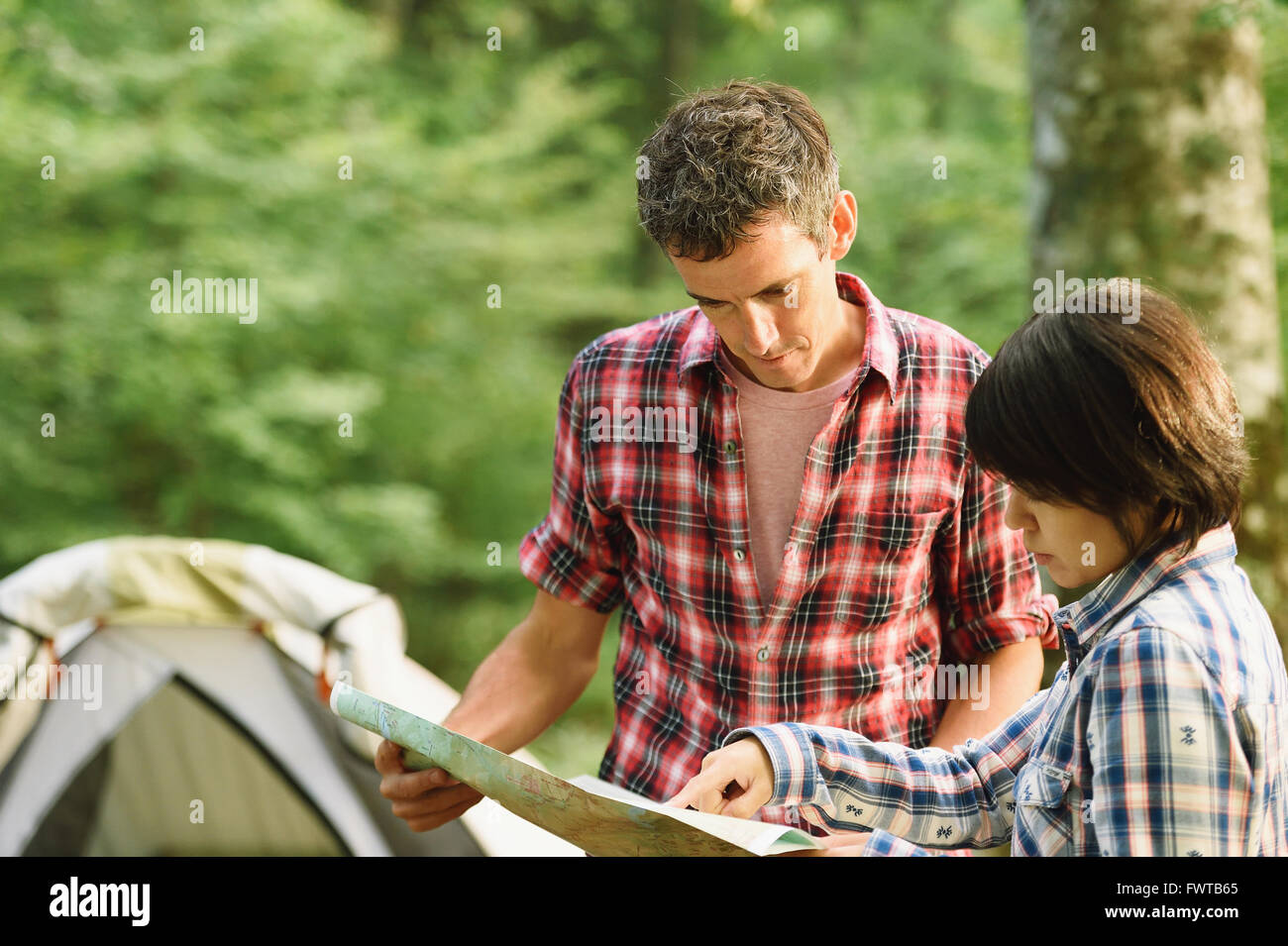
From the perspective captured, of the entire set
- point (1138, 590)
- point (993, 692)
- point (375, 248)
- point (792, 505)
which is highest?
point (375, 248)

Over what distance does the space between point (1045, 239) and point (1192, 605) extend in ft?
4.96

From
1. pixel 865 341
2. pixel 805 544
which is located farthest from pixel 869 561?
pixel 865 341

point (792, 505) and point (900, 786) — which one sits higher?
point (792, 505)

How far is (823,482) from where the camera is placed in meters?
1.58

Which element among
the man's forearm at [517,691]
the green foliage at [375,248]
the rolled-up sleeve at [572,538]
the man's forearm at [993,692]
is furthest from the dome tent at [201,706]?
the green foliage at [375,248]

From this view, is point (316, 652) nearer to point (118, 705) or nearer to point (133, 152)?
point (118, 705)

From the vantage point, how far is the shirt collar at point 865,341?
158 cm

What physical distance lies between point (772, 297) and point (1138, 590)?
2.12 feet

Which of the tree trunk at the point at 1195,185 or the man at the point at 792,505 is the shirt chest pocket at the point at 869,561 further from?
the tree trunk at the point at 1195,185

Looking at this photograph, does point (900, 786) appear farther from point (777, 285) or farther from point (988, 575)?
point (777, 285)

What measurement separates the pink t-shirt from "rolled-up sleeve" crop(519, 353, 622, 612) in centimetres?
24

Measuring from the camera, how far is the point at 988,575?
1638 millimetres

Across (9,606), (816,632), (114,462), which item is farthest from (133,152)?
(816,632)

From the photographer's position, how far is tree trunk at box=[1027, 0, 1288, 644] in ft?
7.20
